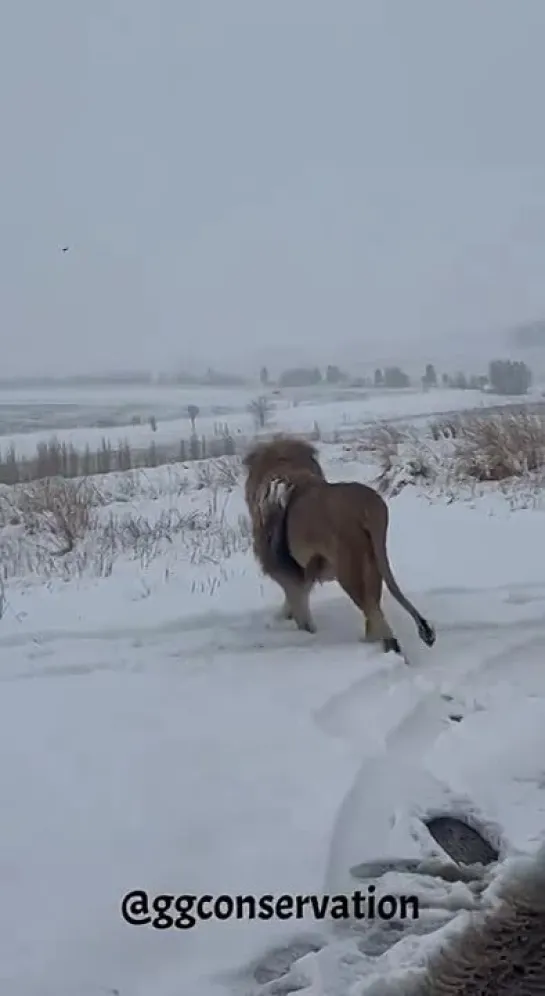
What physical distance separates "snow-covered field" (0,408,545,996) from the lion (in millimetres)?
237

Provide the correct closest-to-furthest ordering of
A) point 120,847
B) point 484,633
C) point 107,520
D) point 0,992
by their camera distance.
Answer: point 0,992 → point 120,847 → point 484,633 → point 107,520

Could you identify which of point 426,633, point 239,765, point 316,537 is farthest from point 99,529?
point 239,765

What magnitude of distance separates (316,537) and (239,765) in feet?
7.50

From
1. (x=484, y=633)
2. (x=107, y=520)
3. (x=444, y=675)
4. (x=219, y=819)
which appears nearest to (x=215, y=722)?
(x=219, y=819)

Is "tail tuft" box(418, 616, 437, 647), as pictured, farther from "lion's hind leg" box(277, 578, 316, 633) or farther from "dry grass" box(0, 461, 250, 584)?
"dry grass" box(0, 461, 250, 584)

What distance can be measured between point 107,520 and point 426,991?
33.5ft

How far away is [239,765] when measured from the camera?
408cm

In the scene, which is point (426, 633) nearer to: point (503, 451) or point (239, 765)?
point (239, 765)

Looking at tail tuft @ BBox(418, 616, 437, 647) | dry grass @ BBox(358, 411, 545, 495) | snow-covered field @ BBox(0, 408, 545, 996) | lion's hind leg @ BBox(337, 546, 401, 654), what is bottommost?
snow-covered field @ BBox(0, 408, 545, 996)

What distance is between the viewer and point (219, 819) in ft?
11.9

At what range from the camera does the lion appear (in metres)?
5.96

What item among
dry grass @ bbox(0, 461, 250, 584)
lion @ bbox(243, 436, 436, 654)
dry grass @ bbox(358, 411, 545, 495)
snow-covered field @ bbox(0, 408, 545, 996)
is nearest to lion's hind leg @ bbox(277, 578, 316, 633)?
lion @ bbox(243, 436, 436, 654)

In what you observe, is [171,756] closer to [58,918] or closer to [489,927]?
[58,918]

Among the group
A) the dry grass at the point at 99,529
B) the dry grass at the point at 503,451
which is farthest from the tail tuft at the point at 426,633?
the dry grass at the point at 503,451
